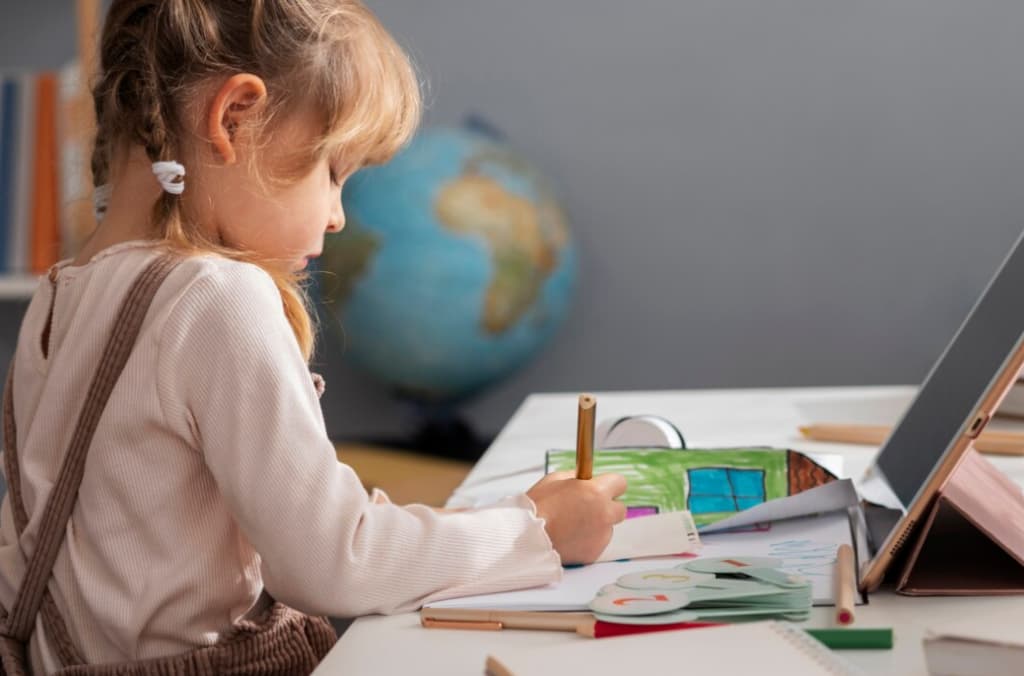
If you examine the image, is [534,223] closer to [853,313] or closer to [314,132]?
[853,313]

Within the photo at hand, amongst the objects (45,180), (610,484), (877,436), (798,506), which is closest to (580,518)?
(610,484)

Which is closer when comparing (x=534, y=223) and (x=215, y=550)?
(x=215, y=550)

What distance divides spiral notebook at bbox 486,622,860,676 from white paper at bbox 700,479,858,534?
0.22 metres

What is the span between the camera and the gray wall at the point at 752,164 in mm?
2393

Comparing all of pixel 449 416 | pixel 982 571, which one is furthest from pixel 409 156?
pixel 982 571

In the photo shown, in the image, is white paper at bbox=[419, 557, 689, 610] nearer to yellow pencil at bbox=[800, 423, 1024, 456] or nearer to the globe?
yellow pencil at bbox=[800, 423, 1024, 456]

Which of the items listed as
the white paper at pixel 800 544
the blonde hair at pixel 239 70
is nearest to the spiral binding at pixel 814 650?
the white paper at pixel 800 544

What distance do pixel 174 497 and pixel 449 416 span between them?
1.90 metres

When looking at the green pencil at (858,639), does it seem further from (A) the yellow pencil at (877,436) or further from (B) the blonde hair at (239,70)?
(A) the yellow pencil at (877,436)

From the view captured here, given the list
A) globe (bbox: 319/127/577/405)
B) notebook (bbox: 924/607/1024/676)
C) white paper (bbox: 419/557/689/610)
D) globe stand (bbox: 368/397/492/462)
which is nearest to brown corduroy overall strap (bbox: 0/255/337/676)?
white paper (bbox: 419/557/689/610)

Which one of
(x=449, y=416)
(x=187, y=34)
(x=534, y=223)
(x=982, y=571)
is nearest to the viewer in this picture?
(x=982, y=571)

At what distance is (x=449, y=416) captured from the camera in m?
2.60

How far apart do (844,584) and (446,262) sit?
1.72 metres

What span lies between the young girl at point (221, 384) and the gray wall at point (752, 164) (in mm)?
1744
